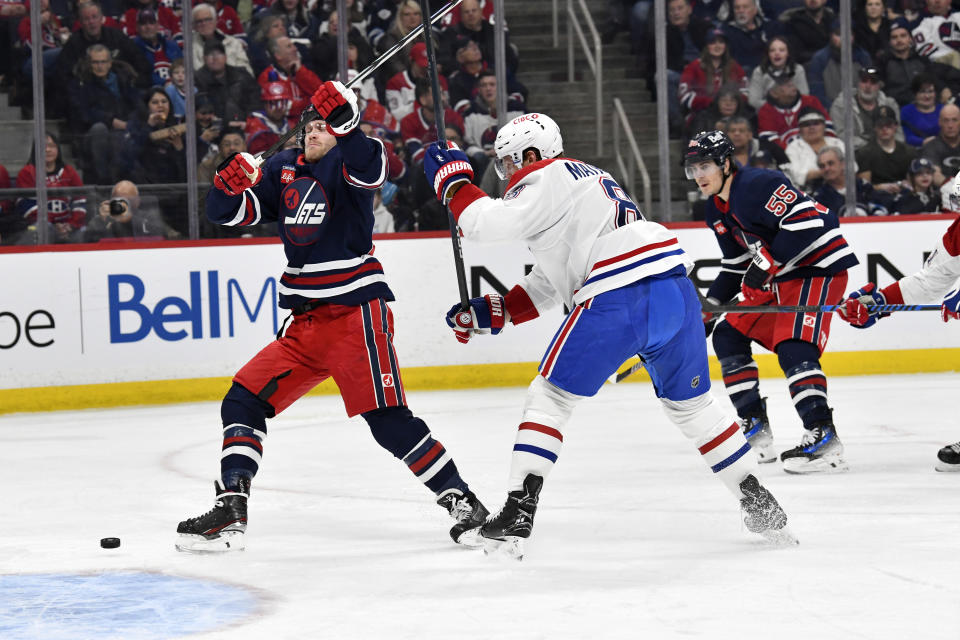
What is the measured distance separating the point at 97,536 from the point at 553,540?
130 centimetres

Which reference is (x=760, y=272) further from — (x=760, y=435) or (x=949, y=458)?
(x=949, y=458)

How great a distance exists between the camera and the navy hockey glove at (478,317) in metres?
3.61

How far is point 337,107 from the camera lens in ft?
11.0

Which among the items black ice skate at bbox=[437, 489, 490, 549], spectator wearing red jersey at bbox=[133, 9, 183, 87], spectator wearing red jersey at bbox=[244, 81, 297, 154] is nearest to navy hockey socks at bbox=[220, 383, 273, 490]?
black ice skate at bbox=[437, 489, 490, 549]

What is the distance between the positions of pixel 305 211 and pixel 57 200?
4.02 meters

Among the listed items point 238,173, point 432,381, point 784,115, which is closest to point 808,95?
point 784,115

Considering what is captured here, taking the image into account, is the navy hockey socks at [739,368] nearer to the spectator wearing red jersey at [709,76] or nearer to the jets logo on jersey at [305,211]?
the jets logo on jersey at [305,211]

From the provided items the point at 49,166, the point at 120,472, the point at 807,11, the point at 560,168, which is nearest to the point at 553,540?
the point at 560,168

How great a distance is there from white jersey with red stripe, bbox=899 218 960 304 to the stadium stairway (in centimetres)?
337

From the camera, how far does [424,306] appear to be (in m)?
7.48

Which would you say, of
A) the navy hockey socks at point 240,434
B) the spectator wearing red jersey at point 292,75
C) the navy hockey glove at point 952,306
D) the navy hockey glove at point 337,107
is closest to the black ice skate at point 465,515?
the navy hockey socks at point 240,434

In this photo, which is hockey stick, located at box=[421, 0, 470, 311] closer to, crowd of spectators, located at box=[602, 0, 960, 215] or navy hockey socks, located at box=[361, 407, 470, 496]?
navy hockey socks, located at box=[361, 407, 470, 496]

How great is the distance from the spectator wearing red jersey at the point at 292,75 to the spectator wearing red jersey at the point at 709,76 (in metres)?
2.23

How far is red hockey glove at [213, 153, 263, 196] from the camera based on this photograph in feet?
11.3
